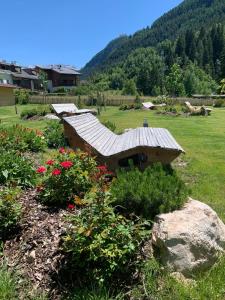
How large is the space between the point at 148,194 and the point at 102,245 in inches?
60.3

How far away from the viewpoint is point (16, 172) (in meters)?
7.13

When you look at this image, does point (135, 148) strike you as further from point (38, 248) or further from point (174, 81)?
point (174, 81)

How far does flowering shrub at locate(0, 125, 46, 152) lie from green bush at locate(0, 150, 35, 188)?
11.1ft

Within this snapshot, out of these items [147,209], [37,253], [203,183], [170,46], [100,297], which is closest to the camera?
[100,297]

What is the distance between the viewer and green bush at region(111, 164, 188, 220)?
5645 mm

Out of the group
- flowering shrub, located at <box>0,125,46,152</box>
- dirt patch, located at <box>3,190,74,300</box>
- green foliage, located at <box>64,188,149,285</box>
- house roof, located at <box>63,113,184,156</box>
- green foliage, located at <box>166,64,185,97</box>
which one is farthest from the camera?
green foliage, located at <box>166,64,185,97</box>

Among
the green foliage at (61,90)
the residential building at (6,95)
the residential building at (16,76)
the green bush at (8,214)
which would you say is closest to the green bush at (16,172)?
the green bush at (8,214)

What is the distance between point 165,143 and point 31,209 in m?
3.92

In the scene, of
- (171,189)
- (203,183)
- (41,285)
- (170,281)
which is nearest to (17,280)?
(41,285)

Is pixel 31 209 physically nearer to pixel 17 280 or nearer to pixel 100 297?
pixel 17 280

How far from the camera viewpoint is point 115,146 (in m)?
8.95

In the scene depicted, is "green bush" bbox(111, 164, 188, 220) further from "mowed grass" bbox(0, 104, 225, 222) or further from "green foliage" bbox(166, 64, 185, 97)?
"green foliage" bbox(166, 64, 185, 97)

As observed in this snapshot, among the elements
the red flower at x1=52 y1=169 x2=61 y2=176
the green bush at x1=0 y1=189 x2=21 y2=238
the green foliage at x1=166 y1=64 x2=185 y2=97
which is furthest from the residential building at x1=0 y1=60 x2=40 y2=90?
the green bush at x1=0 y1=189 x2=21 y2=238

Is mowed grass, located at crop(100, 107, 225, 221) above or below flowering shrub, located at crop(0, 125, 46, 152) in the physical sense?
below
